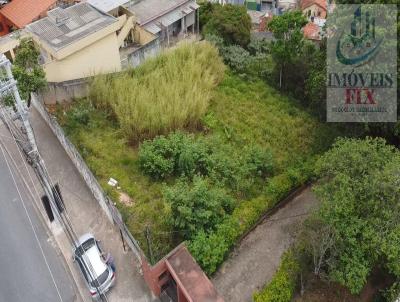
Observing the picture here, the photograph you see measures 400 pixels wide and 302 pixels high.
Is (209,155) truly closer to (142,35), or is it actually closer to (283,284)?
(283,284)

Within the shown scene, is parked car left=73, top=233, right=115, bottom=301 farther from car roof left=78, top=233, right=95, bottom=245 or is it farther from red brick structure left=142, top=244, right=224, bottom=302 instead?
red brick structure left=142, top=244, right=224, bottom=302

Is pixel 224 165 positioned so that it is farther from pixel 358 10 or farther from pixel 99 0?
pixel 99 0

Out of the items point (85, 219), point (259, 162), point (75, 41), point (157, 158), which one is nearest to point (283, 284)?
point (259, 162)

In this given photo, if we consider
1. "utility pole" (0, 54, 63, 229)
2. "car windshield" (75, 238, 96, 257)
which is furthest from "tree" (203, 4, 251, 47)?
"car windshield" (75, 238, 96, 257)

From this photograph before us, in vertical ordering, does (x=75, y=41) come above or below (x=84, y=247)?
above

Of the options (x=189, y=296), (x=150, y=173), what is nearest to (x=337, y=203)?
(x=189, y=296)

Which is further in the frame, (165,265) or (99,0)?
(99,0)

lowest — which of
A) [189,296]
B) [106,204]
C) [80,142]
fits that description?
[189,296]
